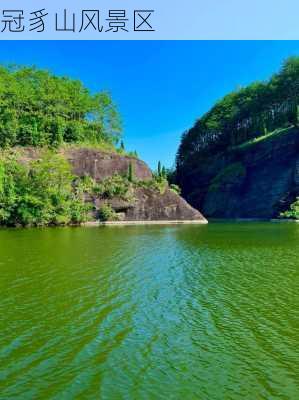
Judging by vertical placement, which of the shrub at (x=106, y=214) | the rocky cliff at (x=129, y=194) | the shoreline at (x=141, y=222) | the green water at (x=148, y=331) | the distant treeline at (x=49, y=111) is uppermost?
the distant treeline at (x=49, y=111)

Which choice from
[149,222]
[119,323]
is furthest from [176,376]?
[149,222]

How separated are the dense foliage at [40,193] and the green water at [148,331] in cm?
3925

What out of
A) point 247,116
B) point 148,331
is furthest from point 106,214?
point 247,116

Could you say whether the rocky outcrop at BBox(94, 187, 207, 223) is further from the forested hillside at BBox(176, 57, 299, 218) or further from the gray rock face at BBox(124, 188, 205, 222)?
the forested hillside at BBox(176, 57, 299, 218)

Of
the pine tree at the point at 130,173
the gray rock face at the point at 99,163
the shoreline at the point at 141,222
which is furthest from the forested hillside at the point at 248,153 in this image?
the pine tree at the point at 130,173

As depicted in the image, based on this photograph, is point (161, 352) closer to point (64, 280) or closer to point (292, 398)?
point (292, 398)

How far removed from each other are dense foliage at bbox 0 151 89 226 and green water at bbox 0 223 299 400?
3925 centimetres

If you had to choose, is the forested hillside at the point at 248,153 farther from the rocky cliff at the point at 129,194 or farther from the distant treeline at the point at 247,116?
the rocky cliff at the point at 129,194

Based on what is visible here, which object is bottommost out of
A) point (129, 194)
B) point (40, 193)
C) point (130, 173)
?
point (40, 193)

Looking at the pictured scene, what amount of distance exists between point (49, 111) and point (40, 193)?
24.3 metres

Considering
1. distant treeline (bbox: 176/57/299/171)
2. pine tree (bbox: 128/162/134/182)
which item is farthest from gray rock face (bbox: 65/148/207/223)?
distant treeline (bbox: 176/57/299/171)

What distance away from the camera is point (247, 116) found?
12500 cm

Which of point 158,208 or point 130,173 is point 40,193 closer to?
point 130,173

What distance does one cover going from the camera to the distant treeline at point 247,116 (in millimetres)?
114688
